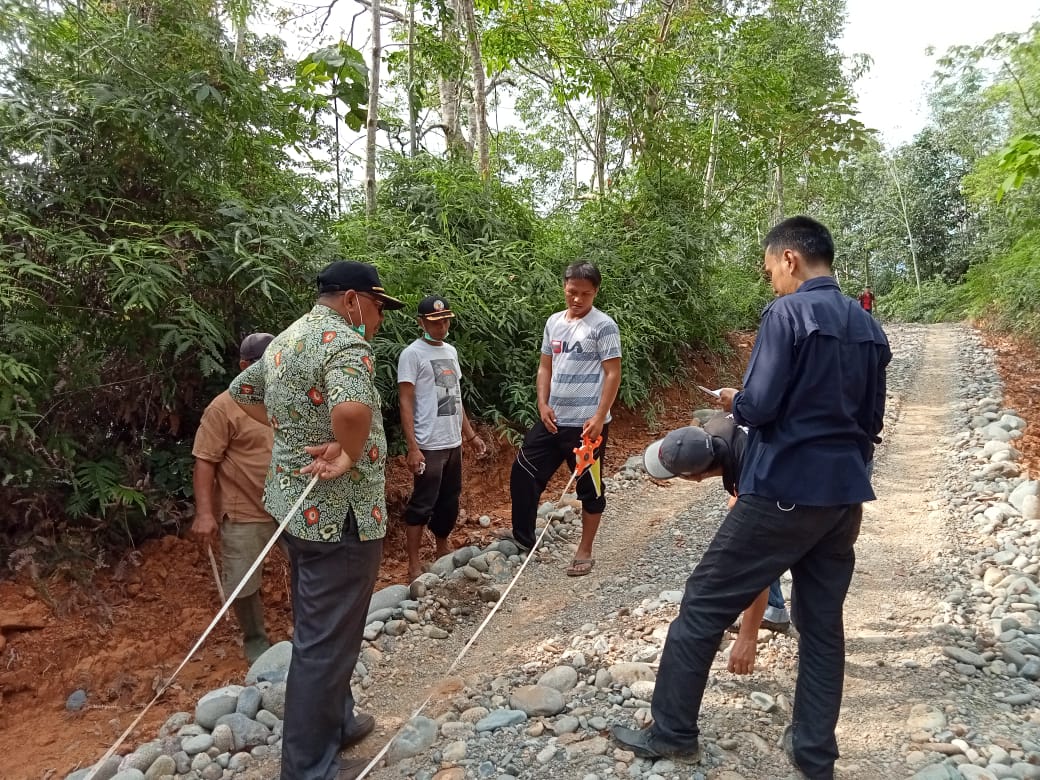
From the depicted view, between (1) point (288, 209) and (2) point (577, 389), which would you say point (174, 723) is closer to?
(2) point (577, 389)

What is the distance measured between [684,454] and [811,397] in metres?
0.55

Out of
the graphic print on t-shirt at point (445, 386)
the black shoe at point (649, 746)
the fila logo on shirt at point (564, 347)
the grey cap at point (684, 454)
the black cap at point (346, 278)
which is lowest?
the black shoe at point (649, 746)

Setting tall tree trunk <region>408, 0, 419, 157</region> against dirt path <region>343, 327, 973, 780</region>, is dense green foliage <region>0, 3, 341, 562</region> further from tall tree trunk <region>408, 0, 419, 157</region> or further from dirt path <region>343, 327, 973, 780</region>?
tall tree trunk <region>408, 0, 419, 157</region>

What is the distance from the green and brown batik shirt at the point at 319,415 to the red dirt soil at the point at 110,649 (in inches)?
65.3

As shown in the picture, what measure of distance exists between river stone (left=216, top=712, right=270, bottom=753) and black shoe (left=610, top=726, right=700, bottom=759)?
158 cm

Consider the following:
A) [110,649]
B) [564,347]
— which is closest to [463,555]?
[564,347]

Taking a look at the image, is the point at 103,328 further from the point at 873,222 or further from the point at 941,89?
the point at 941,89

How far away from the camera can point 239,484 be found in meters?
3.48

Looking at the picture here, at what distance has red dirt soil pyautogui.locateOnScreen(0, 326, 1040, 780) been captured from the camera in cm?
313

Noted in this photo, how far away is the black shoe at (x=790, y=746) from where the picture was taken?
2388 millimetres

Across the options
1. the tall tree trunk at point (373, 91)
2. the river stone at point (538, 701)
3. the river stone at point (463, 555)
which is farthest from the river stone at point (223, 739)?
the tall tree trunk at point (373, 91)

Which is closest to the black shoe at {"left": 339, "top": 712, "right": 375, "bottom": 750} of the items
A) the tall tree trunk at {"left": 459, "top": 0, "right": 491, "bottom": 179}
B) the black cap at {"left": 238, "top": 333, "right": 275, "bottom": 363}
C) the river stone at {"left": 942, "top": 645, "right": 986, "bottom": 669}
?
the black cap at {"left": 238, "top": 333, "right": 275, "bottom": 363}

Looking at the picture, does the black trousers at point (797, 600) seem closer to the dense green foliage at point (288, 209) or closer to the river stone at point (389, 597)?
the river stone at point (389, 597)

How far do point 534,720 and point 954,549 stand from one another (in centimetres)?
328
